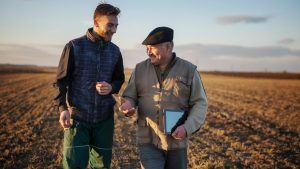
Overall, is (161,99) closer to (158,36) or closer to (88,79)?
(158,36)

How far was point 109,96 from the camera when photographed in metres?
4.29

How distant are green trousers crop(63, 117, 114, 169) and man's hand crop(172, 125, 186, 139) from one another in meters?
0.93

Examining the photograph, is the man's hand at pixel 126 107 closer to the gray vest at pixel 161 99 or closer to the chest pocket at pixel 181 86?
the gray vest at pixel 161 99

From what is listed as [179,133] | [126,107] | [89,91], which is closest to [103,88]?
[89,91]

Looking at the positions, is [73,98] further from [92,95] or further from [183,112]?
[183,112]

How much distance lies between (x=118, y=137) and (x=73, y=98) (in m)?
5.71

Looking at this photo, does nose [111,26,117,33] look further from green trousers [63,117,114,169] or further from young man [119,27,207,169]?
green trousers [63,117,114,169]

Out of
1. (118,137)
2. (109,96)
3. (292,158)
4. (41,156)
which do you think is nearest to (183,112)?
(109,96)

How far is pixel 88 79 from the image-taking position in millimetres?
4148

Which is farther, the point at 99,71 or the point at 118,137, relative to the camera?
the point at 118,137

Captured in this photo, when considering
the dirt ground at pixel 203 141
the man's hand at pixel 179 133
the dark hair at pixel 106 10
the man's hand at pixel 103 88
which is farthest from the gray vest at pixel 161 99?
the dirt ground at pixel 203 141

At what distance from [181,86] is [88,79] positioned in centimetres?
102

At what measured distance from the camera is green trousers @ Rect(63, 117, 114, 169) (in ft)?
13.3

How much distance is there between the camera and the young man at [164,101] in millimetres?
3879
